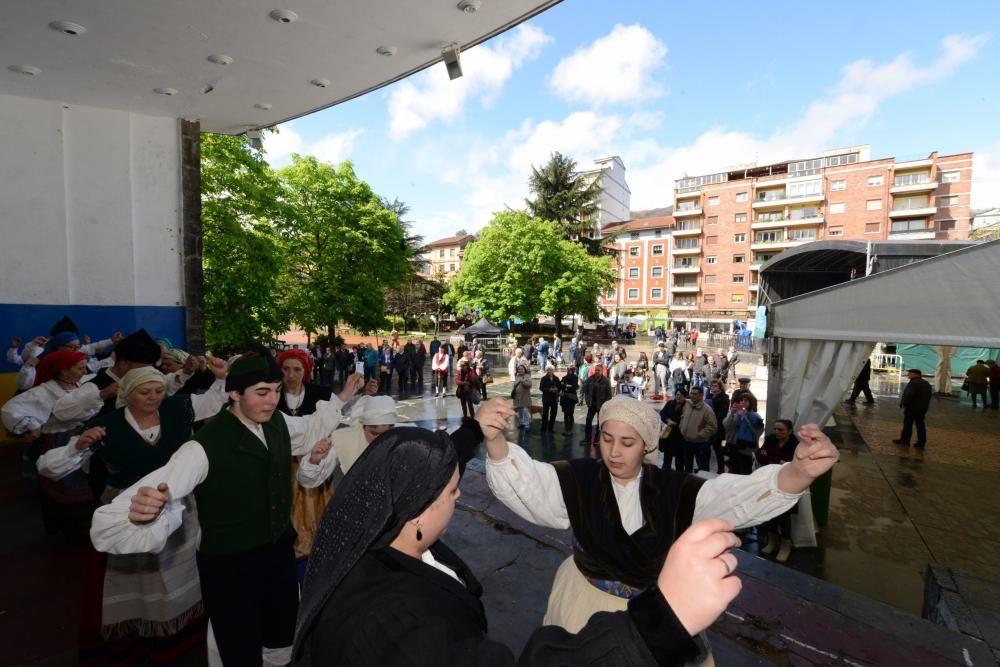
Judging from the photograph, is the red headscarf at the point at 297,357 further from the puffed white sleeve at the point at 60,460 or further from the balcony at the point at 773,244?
the balcony at the point at 773,244

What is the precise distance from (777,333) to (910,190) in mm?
53683

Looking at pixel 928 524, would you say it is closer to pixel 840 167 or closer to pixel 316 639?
pixel 316 639

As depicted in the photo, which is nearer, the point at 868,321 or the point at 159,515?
the point at 159,515

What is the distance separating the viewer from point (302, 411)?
3.75 metres

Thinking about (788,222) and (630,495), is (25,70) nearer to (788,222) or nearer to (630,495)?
(630,495)

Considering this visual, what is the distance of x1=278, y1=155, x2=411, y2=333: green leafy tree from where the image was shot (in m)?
21.4

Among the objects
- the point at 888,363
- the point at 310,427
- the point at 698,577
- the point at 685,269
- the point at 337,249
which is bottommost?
the point at 888,363

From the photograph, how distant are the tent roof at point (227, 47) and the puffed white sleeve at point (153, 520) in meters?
4.31

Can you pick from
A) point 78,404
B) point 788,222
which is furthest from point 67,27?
point 788,222

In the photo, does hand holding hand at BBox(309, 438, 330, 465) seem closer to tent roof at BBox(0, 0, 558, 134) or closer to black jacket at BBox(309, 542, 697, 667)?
black jacket at BBox(309, 542, 697, 667)

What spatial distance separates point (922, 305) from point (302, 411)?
19.2ft

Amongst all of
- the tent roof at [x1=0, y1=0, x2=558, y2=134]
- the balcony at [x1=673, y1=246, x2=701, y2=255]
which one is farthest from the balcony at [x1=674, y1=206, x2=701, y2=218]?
the tent roof at [x1=0, y1=0, x2=558, y2=134]

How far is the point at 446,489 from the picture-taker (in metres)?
1.25

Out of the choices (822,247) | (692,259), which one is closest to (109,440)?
(822,247)
